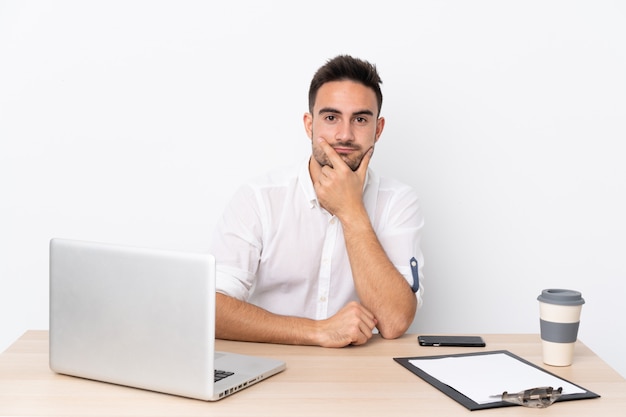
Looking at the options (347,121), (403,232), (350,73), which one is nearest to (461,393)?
(403,232)

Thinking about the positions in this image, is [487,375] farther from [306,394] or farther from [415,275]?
[415,275]

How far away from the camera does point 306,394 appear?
4.60 feet

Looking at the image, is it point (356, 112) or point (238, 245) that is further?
point (356, 112)

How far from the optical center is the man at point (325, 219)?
2160 mm

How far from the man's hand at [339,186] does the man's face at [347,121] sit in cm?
3

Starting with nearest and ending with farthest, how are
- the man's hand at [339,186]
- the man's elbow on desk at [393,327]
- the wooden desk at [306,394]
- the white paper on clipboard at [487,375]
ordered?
the wooden desk at [306,394]
the white paper on clipboard at [487,375]
the man's elbow on desk at [393,327]
the man's hand at [339,186]

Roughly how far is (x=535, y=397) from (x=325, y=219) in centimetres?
107

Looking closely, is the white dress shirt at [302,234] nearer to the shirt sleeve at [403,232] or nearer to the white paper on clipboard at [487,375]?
the shirt sleeve at [403,232]

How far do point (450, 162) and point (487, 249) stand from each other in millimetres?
381

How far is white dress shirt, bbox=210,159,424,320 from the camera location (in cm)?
224

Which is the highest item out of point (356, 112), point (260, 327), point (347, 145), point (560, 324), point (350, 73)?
point (350, 73)

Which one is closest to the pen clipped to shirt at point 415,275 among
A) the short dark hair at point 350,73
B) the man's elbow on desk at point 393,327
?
the man's elbow on desk at point 393,327

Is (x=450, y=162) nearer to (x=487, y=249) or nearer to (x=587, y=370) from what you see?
(x=487, y=249)

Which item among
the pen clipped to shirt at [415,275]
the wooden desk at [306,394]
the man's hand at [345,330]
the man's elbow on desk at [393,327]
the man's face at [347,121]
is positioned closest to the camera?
the wooden desk at [306,394]
